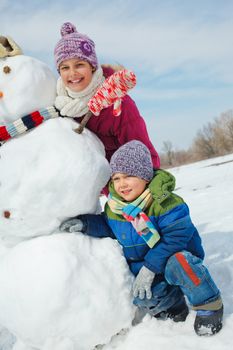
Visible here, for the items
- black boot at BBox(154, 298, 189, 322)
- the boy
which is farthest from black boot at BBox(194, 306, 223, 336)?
black boot at BBox(154, 298, 189, 322)

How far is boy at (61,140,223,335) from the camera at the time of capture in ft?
6.72

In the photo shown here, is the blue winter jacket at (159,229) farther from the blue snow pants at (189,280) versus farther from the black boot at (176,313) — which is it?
the black boot at (176,313)

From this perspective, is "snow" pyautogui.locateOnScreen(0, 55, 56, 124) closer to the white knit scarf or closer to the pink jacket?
the white knit scarf

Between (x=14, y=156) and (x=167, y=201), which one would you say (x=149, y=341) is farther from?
(x=14, y=156)

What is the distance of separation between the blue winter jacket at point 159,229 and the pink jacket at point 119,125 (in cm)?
40

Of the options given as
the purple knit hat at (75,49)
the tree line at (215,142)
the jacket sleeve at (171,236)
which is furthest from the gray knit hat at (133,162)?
the tree line at (215,142)

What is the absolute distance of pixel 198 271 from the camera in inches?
80.4

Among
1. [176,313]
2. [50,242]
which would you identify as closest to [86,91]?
[50,242]

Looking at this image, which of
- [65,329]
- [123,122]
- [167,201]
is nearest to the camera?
[65,329]

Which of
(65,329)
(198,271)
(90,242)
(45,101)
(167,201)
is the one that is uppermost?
(45,101)

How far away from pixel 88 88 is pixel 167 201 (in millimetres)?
796

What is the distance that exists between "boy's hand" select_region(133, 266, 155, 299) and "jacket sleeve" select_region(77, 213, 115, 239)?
1.03 ft

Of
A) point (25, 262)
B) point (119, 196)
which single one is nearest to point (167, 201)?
point (119, 196)

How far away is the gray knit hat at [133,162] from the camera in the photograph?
7.00 ft
